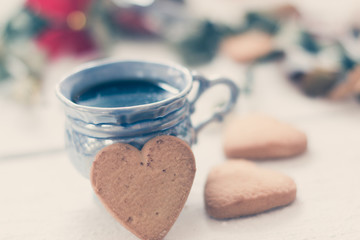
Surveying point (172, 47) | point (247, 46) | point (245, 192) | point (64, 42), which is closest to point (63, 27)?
point (64, 42)

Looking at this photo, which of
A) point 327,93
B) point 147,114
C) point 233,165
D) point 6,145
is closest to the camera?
point 147,114

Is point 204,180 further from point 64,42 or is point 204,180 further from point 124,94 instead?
point 64,42

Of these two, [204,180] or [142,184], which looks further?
[204,180]

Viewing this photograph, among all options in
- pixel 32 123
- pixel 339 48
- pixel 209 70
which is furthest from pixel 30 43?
pixel 339 48

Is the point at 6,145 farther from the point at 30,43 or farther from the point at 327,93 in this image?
the point at 327,93

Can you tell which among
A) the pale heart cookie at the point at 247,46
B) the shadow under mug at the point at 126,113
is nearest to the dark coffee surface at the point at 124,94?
the shadow under mug at the point at 126,113

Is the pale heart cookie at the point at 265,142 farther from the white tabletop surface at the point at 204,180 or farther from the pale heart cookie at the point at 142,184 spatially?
the pale heart cookie at the point at 142,184
